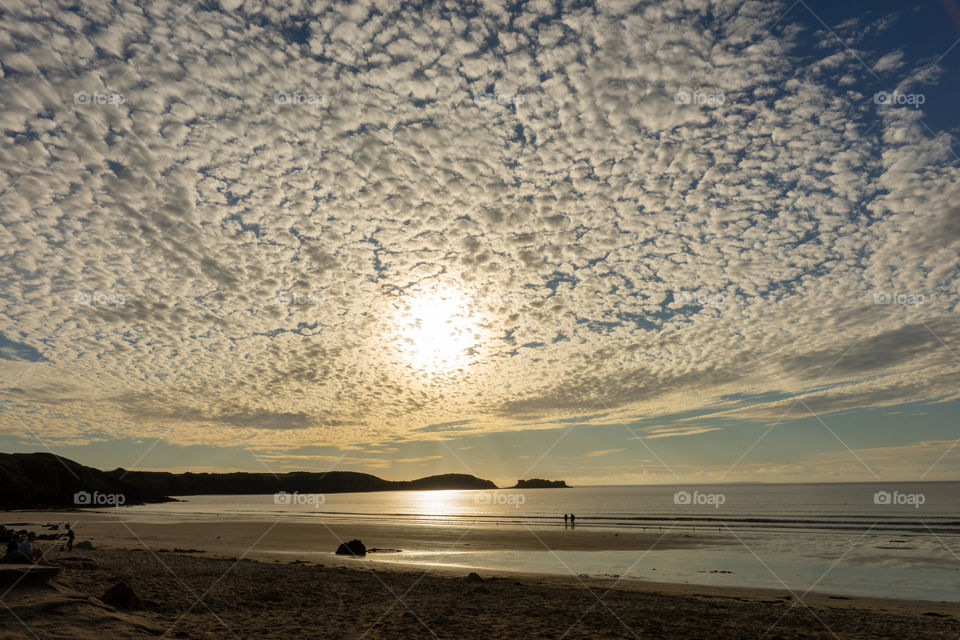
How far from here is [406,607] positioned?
17.9m

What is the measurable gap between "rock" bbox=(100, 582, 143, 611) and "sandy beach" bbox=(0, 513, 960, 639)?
54 cm

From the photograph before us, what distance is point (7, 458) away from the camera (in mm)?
110375

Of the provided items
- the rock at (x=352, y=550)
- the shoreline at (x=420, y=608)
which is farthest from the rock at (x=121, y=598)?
the rock at (x=352, y=550)

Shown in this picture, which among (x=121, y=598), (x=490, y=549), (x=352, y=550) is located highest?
(x=490, y=549)

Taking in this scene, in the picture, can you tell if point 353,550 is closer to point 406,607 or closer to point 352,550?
point 352,550

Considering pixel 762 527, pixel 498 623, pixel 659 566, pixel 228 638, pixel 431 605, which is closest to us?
pixel 228 638

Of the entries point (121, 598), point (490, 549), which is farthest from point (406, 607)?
point (490, 549)

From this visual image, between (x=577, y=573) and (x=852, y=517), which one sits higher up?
(x=852, y=517)

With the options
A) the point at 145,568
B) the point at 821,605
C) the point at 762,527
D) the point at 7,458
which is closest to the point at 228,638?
the point at 145,568

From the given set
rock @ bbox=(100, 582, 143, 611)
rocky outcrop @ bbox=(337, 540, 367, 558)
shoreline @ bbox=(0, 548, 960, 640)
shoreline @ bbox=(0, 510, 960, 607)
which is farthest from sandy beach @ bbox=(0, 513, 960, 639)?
rocky outcrop @ bbox=(337, 540, 367, 558)

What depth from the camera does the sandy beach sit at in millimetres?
12594

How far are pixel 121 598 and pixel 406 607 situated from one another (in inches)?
321

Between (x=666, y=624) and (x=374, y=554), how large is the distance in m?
25.9

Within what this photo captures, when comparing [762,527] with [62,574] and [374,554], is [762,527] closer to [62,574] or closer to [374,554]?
[374,554]
